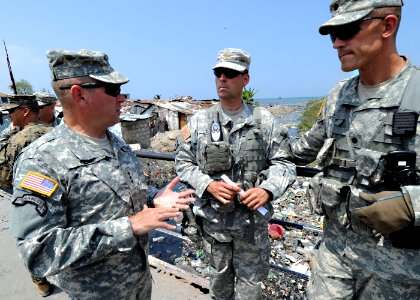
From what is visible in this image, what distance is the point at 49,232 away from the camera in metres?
1.34

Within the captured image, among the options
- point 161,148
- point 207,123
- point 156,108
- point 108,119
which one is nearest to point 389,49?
point 207,123

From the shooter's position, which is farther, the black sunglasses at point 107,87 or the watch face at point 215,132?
the watch face at point 215,132

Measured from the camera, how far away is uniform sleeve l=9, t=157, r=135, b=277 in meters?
1.31

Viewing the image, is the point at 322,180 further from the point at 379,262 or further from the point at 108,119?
the point at 108,119

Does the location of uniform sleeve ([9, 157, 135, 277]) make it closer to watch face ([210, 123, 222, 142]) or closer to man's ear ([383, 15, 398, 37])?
watch face ([210, 123, 222, 142])

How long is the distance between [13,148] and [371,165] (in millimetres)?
4228

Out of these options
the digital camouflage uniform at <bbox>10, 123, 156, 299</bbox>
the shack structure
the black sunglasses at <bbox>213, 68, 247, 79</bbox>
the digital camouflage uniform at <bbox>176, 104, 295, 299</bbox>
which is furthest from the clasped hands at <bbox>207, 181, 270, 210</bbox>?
the shack structure

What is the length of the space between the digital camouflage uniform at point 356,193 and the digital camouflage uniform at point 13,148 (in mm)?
3732

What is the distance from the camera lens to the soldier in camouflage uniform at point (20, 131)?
3621 mm

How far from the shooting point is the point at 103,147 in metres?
1.74

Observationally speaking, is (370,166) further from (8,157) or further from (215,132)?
(8,157)

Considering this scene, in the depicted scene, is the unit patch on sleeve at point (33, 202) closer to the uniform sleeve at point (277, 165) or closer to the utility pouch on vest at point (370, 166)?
the uniform sleeve at point (277, 165)

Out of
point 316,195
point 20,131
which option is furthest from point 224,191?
Answer: point 20,131

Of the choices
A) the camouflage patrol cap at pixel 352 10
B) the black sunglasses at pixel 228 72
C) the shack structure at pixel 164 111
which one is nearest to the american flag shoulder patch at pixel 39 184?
the black sunglasses at pixel 228 72
